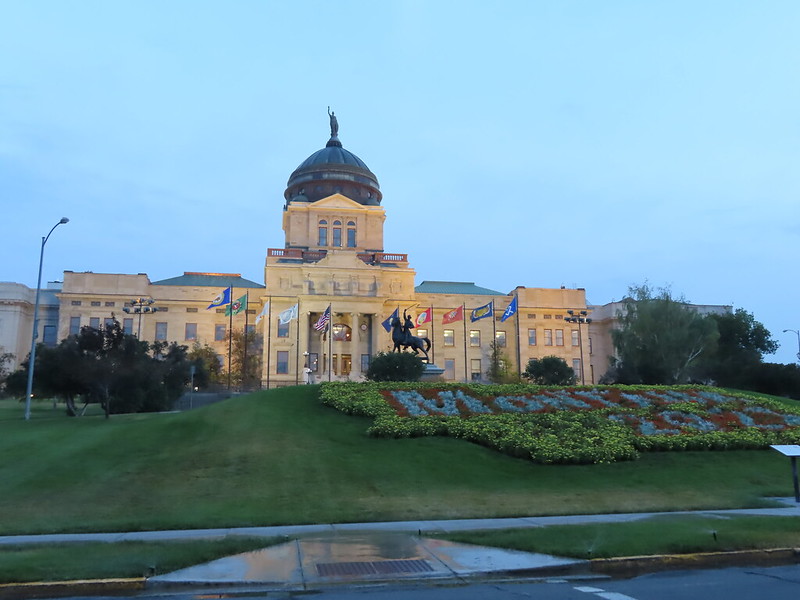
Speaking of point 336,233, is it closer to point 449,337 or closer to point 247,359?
point 449,337

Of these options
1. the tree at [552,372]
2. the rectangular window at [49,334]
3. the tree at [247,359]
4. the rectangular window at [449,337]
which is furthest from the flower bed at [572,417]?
the rectangular window at [49,334]

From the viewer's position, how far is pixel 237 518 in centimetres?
1522

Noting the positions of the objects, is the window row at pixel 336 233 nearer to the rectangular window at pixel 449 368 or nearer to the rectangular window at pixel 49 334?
the rectangular window at pixel 449 368

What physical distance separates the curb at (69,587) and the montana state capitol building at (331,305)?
62256 millimetres

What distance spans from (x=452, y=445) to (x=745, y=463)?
10320 millimetres

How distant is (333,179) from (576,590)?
9379 cm

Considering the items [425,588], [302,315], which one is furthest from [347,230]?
[425,588]

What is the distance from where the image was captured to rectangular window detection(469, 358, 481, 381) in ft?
288

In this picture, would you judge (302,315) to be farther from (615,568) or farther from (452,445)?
(615,568)

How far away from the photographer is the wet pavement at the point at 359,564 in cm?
959

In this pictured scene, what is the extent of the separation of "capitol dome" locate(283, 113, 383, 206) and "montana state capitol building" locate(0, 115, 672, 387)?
18 cm

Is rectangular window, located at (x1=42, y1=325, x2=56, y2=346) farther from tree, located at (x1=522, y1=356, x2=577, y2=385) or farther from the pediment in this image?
tree, located at (x1=522, y1=356, x2=577, y2=385)

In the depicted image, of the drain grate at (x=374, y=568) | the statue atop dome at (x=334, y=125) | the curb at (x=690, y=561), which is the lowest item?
the curb at (x=690, y=561)

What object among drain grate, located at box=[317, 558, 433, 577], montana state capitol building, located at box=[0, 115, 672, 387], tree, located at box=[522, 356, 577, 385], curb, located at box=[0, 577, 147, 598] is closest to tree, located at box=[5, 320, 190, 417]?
curb, located at box=[0, 577, 147, 598]
